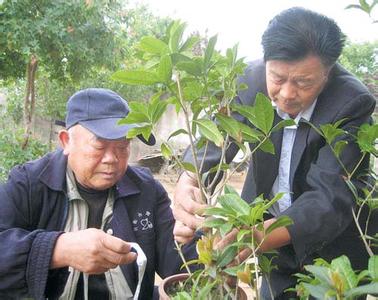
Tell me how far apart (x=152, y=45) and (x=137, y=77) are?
7 centimetres

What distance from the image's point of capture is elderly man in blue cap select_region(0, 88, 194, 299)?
45.7 inches


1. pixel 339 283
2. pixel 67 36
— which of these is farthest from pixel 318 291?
pixel 67 36

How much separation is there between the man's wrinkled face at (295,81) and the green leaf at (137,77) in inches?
20.9

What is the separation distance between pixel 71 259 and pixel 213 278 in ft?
1.37

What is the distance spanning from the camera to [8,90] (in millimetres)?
8211

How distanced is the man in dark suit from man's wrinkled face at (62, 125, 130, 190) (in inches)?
9.4

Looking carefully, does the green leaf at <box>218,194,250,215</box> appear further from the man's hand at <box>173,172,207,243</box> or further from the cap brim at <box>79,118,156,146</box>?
the cap brim at <box>79,118,156,146</box>

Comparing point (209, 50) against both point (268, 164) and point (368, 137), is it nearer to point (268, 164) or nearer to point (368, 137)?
point (368, 137)

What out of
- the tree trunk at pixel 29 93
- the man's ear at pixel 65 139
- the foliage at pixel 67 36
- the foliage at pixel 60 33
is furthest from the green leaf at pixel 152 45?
the tree trunk at pixel 29 93

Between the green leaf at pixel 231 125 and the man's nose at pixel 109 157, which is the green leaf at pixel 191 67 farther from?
the man's nose at pixel 109 157

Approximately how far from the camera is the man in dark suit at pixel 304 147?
1.08m

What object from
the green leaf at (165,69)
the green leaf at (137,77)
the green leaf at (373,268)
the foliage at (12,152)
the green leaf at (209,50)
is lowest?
the foliage at (12,152)

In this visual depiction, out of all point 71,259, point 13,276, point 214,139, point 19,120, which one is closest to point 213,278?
point 214,139

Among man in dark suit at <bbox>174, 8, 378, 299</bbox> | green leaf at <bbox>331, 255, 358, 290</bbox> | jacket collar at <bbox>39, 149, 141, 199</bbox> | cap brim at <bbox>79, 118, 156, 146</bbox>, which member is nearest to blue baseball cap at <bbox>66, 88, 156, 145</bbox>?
cap brim at <bbox>79, 118, 156, 146</bbox>
